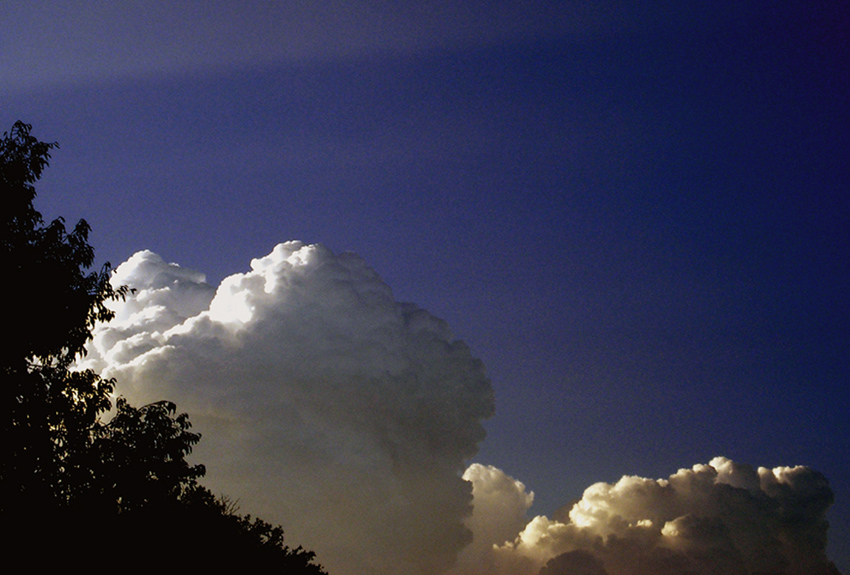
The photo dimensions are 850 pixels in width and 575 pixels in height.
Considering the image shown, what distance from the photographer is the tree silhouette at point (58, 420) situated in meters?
21.4

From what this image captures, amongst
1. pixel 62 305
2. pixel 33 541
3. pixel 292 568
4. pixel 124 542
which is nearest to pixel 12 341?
pixel 62 305

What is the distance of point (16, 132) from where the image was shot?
76.7ft

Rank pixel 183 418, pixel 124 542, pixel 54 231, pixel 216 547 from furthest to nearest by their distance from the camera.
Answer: pixel 216 547
pixel 124 542
pixel 183 418
pixel 54 231

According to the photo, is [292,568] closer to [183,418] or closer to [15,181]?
[183,418]

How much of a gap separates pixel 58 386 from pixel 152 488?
187 inches

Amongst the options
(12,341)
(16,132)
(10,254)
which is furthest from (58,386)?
(16,132)

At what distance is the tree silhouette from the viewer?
21.4 metres

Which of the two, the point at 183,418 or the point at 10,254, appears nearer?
the point at 10,254

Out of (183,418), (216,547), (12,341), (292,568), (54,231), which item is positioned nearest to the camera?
(12,341)

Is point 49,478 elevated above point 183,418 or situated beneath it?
situated beneath

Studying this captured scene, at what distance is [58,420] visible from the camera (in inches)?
875

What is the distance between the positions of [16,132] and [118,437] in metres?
10.6

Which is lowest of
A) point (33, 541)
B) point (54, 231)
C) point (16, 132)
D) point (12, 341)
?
point (33, 541)

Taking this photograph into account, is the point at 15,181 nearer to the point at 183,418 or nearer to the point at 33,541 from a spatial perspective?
the point at 183,418
